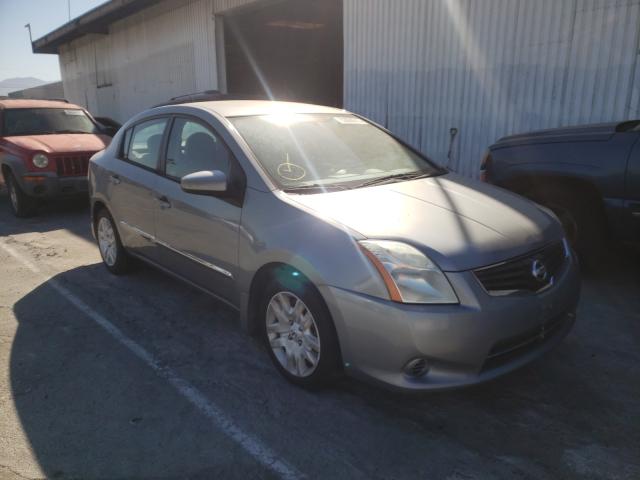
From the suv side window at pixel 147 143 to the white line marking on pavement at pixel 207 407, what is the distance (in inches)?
52.6

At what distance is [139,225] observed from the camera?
4.43 m

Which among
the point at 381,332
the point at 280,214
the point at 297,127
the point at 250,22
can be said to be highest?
the point at 250,22

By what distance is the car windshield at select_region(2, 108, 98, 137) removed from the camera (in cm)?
866

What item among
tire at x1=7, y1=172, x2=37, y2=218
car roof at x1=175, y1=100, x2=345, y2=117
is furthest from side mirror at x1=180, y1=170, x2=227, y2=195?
tire at x1=7, y1=172, x2=37, y2=218

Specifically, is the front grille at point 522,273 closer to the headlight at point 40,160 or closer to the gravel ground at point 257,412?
the gravel ground at point 257,412

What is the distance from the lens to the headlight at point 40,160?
25.2 feet

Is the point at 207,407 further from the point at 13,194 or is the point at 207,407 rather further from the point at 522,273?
the point at 13,194

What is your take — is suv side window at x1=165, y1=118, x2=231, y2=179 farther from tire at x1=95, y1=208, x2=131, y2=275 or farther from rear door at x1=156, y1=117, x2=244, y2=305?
tire at x1=95, y1=208, x2=131, y2=275

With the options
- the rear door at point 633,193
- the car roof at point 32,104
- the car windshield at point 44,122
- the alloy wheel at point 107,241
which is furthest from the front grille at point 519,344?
the car roof at point 32,104

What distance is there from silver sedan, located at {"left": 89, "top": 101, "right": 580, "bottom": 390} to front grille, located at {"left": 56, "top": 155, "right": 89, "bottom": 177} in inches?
168

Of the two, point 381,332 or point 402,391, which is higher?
point 381,332

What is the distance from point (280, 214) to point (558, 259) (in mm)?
1676

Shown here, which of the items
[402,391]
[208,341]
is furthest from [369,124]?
[402,391]

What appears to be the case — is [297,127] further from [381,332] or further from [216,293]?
[381,332]
